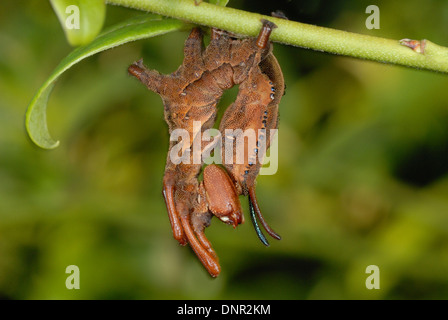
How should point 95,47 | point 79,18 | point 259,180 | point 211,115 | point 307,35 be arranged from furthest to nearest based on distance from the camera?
point 259,180 → point 211,115 → point 95,47 → point 307,35 → point 79,18

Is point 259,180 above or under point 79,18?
above

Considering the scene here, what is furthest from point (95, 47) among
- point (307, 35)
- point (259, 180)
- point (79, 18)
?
point (259, 180)

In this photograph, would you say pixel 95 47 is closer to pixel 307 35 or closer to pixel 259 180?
pixel 307 35

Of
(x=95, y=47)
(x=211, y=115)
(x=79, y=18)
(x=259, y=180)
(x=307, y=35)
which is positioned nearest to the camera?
(x=79, y=18)

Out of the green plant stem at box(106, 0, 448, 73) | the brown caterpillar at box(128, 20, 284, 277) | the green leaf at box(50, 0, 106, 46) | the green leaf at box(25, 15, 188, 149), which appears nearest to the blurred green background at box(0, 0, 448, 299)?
the brown caterpillar at box(128, 20, 284, 277)

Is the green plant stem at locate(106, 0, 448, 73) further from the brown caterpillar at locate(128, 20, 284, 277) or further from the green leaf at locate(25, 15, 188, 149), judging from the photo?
the brown caterpillar at locate(128, 20, 284, 277)

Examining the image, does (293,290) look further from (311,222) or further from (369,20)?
(369,20)
